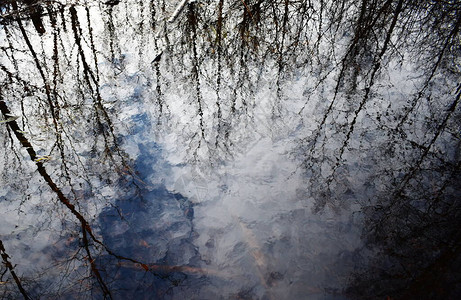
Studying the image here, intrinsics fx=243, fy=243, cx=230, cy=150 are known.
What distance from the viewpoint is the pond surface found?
1990 mm

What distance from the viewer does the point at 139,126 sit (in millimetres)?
2742

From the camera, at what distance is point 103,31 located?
3088 millimetres

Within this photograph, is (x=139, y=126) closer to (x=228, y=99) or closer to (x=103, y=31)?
(x=228, y=99)

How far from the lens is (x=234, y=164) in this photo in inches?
98.8

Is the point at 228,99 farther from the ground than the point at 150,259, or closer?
farther from the ground

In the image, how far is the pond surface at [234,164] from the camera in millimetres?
1990

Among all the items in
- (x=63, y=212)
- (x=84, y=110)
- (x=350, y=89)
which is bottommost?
(x=63, y=212)

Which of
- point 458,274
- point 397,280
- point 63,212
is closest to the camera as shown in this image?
point 458,274

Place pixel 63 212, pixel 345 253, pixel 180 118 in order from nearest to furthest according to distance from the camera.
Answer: pixel 345 253 → pixel 63 212 → pixel 180 118

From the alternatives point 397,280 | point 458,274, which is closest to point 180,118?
point 397,280

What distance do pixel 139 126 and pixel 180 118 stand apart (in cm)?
48

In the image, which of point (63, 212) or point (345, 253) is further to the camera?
point (63, 212)

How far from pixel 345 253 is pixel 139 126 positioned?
7.86 ft

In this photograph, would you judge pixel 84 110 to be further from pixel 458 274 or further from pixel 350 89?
pixel 458 274
